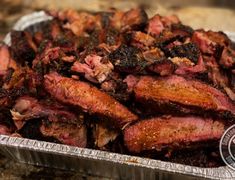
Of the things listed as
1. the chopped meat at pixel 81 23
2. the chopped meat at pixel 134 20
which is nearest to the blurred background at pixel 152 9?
the chopped meat at pixel 81 23

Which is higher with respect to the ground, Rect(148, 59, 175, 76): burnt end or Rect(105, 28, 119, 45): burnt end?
Rect(148, 59, 175, 76): burnt end

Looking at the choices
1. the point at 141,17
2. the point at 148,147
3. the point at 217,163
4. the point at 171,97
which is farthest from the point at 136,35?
the point at 217,163

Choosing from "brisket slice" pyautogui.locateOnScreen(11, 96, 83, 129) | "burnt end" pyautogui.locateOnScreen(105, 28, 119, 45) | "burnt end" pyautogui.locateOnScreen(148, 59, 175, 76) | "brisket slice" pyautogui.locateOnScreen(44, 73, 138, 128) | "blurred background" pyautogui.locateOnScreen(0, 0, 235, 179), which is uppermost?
"burnt end" pyautogui.locateOnScreen(148, 59, 175, 76)

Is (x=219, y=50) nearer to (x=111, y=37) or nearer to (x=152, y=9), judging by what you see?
(x=111, y=37)

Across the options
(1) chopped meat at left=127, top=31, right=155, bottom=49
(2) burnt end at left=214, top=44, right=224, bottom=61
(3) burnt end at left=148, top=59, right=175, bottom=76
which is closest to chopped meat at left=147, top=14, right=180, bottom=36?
(1) chopped meat at left=127, top=31, right=155, bottom=49

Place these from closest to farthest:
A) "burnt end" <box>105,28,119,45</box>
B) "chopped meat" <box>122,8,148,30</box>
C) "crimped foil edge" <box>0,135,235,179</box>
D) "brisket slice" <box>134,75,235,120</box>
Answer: "crimped foil edge" <box>0,135,235,179</box>, "brisket slice" <box>134,75,235,120</box>, "burnt end" <box>105,28,119,45</box>, "chopped meat" <box>122,8,148,30</box>

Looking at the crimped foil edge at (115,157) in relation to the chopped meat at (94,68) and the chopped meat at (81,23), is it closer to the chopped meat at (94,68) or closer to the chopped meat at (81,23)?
the chopped meat at (94,68)

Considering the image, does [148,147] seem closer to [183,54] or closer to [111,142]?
[111,142]

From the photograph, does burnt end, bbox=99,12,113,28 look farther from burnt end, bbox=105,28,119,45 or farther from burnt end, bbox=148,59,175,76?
burnt end, bbox=148,59,175,76
